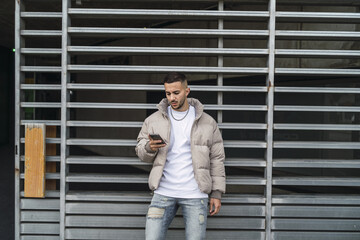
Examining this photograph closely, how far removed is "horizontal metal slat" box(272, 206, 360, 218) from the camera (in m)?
3.52

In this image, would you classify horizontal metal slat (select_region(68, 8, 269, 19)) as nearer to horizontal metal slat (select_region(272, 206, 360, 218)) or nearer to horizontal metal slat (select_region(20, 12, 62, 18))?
horizontal metal slat (select_region(20, 12, 62, 18))

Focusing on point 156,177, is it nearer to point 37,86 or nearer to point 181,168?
point 181,168

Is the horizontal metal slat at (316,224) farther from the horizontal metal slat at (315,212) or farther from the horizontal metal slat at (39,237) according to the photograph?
the horizontal metal slat at (39,237)

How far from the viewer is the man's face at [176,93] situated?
110 inches

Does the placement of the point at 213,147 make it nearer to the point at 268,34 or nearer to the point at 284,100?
the point at 268,34

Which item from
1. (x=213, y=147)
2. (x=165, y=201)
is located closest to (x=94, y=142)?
(x=165, y=201)

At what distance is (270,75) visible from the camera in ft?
11.4

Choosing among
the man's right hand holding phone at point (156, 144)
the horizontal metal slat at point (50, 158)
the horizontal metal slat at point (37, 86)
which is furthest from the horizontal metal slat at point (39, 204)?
the man's right hand holding phone at point (156, 144)

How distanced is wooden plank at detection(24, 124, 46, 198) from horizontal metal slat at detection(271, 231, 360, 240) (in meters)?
2.82

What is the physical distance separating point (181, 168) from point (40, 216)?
1.97 metres

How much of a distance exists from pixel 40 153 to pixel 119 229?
4.24ft

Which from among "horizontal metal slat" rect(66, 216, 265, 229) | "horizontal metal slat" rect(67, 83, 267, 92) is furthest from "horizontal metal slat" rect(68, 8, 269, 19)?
"horizontal metal slat" rect(66, 216, 265, 229)

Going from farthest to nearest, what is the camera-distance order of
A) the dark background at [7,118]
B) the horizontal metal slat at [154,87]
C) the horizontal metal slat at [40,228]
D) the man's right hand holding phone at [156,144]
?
1. the dark background at [7,118]
2. the horizontal metal slat at [40,228]
3. the horizontal metal slat at [154,87]
4. the man's right hand holding phone at [156,144]

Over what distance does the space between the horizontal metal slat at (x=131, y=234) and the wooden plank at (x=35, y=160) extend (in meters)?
0.62
